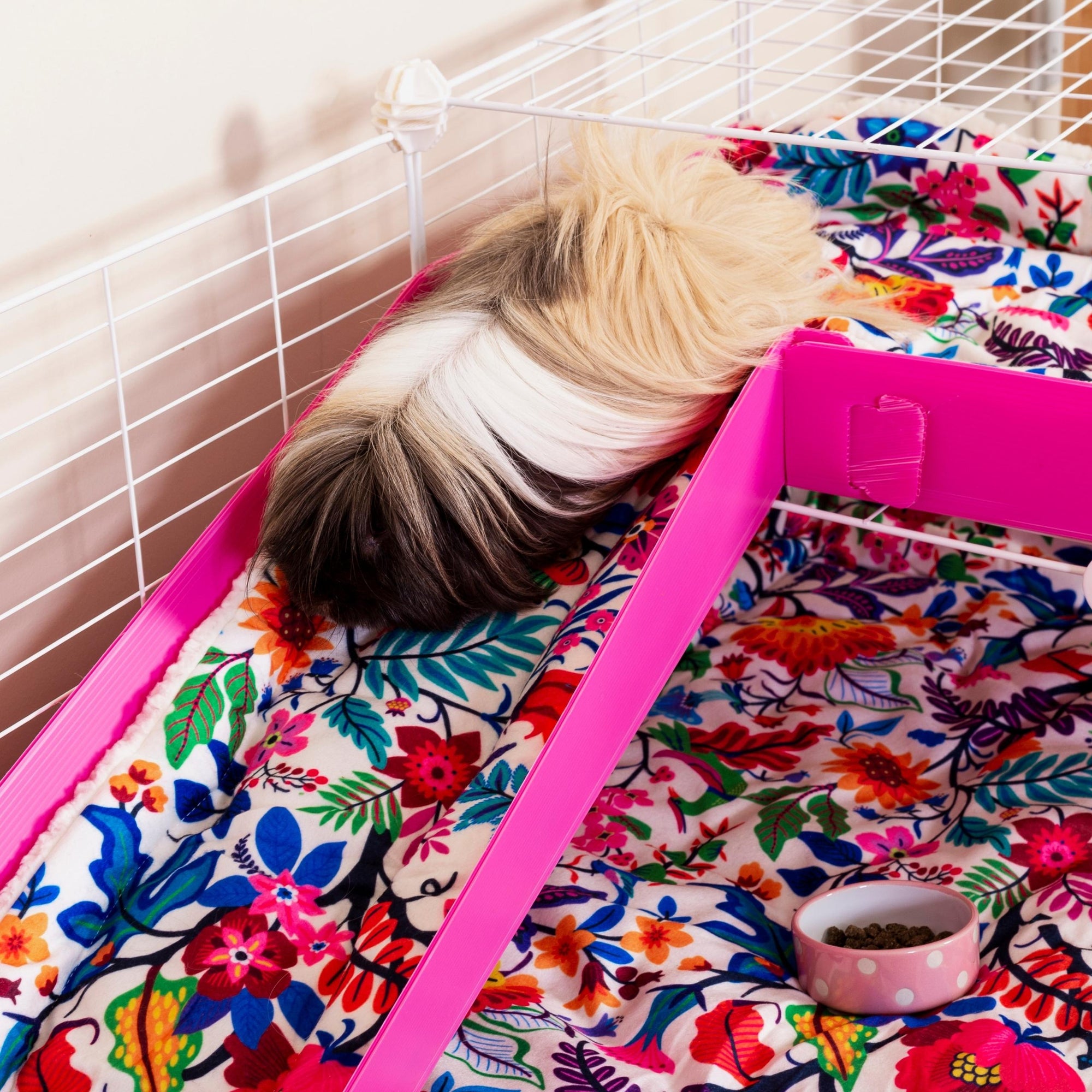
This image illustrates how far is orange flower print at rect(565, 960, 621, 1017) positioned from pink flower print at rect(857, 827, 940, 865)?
231mm

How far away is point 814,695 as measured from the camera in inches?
42.0

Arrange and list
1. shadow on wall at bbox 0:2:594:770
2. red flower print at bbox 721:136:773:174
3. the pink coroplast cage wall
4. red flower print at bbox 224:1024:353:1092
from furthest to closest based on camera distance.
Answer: red flower print at bbox 721:136:773:174, shadow on wall at bbox 0:2:594:770, the pink coroplast cage wall, red flower print at bbox 224:1024:353:1092

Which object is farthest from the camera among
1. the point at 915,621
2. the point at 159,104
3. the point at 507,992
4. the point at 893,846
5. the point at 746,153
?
the point at 746,153

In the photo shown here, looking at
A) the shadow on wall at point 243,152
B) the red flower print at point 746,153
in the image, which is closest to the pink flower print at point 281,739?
the shadow on wall at point 243,152

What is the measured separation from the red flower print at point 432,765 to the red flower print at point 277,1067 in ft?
0.56

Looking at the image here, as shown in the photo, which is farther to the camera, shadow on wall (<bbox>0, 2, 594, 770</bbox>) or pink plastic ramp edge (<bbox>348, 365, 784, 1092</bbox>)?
shadow on wall (<bbox>0, 2, 594, 770</bbox>)

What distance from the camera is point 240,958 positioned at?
74 centimetres

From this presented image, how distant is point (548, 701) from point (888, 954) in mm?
261

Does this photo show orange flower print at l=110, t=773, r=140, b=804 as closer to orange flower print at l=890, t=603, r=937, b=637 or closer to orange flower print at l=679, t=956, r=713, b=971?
orange flower print at l=679, t=956, r=713, b=971

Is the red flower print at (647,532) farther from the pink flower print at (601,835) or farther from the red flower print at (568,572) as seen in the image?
the pink flower print at (601,835)

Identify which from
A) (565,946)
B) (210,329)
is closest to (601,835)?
(565,946)

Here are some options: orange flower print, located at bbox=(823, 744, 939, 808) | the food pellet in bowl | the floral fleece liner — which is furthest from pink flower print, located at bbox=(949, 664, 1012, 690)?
the food pellet in bowl

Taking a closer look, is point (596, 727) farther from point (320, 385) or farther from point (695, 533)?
point (320, 385)

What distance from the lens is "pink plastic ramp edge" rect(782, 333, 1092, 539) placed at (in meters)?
0.81
